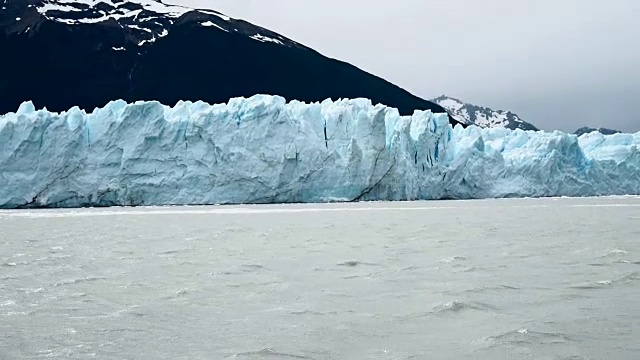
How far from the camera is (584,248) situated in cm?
1061

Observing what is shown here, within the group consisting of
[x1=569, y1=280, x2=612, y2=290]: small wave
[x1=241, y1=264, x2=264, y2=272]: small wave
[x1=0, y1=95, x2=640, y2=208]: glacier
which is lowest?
[x1=241, y1=264, x2=264, y2=272]: small wave

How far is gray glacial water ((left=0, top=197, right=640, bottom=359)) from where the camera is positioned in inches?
183

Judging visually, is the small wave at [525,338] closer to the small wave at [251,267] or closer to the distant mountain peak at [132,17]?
the small wave at [251,267]

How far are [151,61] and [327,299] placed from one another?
7205cm

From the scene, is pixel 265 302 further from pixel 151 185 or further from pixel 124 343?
pixel 151 185

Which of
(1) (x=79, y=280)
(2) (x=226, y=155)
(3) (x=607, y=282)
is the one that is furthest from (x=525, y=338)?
(2) (x=226, y=155)

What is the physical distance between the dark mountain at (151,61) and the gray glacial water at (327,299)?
56248 mm

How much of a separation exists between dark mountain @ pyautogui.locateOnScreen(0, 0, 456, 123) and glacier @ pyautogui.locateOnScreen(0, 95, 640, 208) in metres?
33.1

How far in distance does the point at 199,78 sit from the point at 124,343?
237ft

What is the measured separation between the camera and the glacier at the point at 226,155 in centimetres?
3027

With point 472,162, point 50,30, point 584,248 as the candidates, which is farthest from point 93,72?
point 584,248

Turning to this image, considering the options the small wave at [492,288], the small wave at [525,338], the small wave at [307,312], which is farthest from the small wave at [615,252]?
the small wave at [307,312]

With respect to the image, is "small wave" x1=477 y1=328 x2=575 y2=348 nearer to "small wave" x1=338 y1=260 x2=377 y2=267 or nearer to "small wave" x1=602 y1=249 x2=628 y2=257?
"small wave" x1=338 y1=260 x2=377 y2=267

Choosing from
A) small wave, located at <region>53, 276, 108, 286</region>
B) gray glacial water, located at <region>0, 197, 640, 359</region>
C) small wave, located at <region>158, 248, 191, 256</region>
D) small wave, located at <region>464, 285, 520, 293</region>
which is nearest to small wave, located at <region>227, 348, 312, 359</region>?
gray glacial water, located at <region>0, 197, 640, 359</region>
